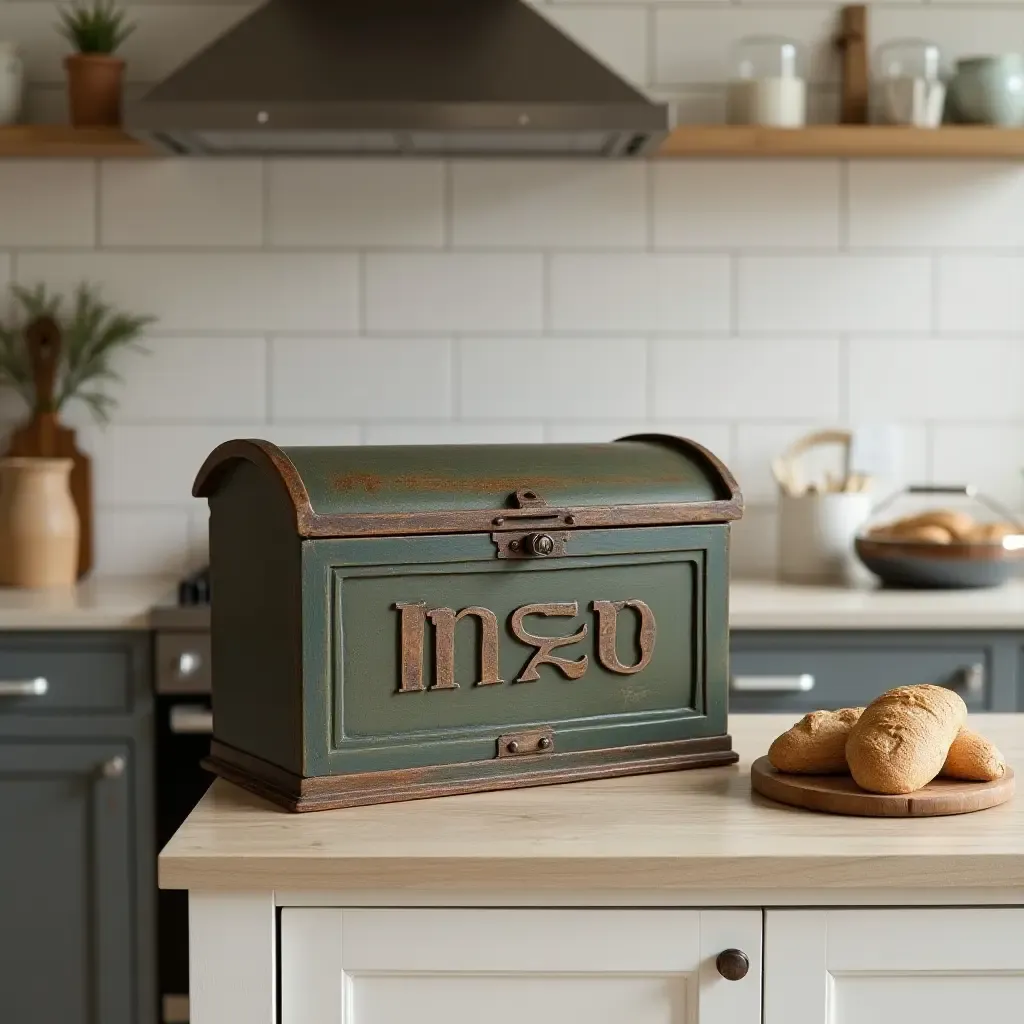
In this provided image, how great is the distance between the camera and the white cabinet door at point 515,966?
3.62 ft

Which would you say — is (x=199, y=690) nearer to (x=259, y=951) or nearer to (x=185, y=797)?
(x=185, y=797)

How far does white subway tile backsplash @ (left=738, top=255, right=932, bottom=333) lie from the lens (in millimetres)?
3186

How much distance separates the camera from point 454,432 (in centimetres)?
317

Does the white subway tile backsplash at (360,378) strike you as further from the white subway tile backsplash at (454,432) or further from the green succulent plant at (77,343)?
the green succulent plant at (77,343)

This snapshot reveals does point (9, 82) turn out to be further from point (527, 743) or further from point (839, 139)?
point (527, 743)

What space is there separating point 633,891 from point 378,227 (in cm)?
227

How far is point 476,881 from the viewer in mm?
1078

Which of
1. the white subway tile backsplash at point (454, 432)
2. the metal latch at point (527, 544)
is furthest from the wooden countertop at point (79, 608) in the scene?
the metal latch at point (527, 544)

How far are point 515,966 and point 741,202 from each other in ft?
7.72

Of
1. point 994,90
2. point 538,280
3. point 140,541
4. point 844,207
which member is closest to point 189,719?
point 140,541

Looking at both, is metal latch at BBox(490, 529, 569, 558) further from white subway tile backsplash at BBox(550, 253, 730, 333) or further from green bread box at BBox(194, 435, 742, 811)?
white subway tile backsplash at BBox(550, 253, 730, 333)

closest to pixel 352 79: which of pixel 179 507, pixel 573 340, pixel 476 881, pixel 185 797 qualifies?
pixel 573 340

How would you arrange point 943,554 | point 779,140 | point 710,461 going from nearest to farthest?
1. point 710,461
2. point 943,554
3. point 779,140

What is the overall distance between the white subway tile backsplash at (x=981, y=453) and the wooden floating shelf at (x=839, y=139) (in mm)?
615
